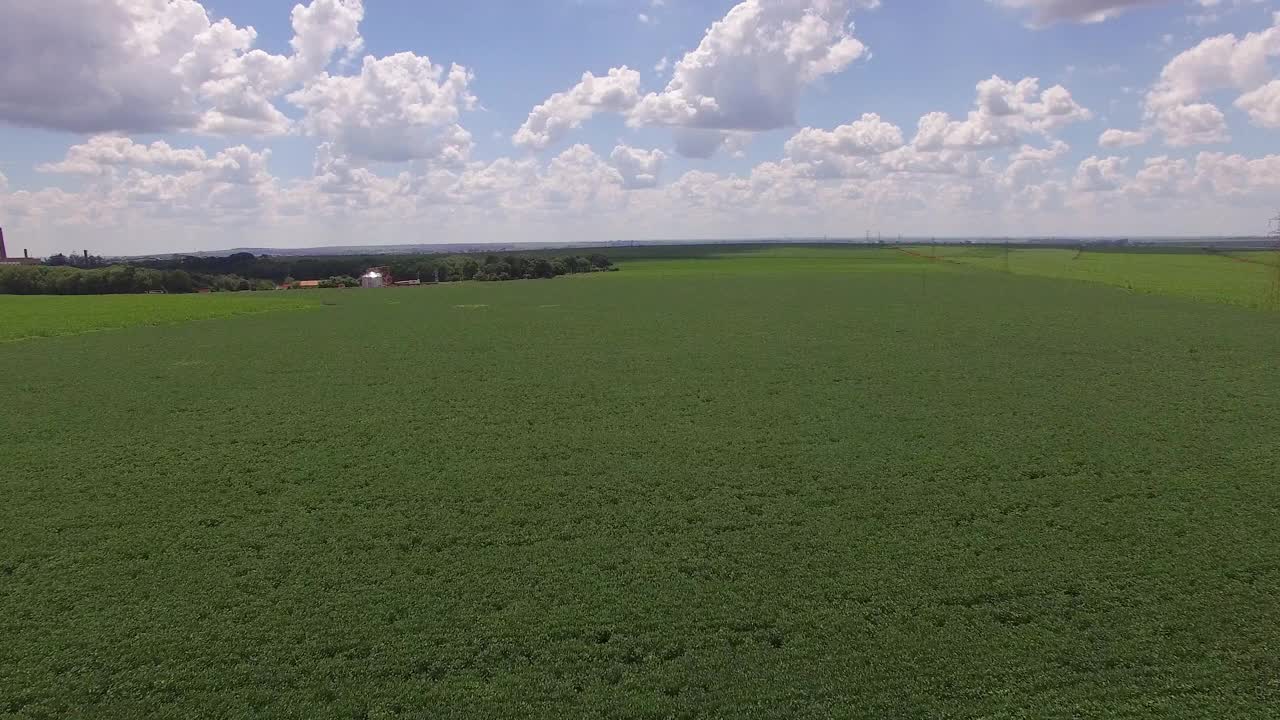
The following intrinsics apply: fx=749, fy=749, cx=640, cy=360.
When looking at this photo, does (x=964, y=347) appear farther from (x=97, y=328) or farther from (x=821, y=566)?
(x=97, y=328)

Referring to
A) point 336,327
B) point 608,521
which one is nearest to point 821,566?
point 608,521

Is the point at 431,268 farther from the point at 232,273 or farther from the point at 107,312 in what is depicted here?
the point at 107,312

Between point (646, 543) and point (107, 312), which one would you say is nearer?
point (646, 543)

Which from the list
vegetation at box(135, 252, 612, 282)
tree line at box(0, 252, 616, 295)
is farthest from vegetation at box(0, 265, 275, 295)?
vegetation at box(135, 252, 612, 282)

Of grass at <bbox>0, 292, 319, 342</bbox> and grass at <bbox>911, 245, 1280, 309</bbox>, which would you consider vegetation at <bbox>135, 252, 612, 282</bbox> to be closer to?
grass at <bbox>0, 292, 319, 342</bbox>

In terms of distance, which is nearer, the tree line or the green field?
the green field

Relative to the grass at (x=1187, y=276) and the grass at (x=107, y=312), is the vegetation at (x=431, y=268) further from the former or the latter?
Answer: the grass at (x=1187, y=276)

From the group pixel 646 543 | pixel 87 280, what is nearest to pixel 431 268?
pixel 87 280
